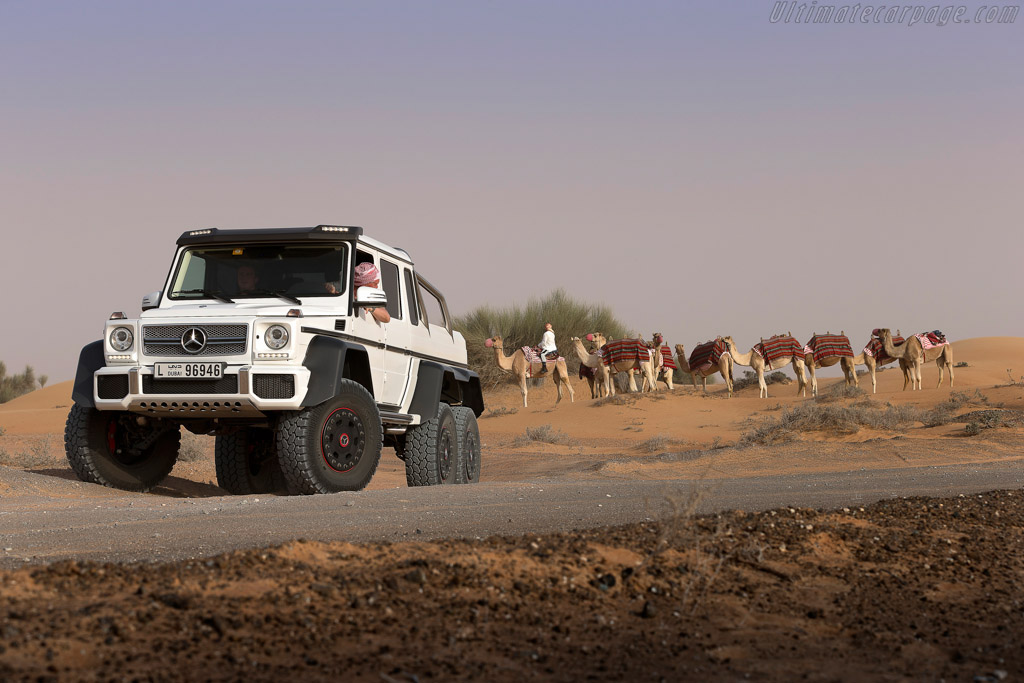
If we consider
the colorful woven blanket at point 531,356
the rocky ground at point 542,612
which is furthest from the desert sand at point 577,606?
the colorful woven blanket at point 531,356

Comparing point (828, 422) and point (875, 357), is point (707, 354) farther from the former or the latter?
point (828, 422)

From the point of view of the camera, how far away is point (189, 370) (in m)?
9.23

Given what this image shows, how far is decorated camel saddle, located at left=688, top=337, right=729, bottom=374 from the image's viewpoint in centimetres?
3400

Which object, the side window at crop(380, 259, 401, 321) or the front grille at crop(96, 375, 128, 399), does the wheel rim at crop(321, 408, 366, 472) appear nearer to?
the side window at crop(380, 259, 401, 321)

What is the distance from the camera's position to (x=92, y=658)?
129 inches

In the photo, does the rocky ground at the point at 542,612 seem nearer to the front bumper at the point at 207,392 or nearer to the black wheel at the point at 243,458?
the front bumper at the point at 207,392

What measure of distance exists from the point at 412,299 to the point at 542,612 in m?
7.64

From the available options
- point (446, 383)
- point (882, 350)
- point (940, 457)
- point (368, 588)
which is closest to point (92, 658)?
point (368, 588)

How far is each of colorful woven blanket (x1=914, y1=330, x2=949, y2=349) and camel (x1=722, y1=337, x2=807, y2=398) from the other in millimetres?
3829

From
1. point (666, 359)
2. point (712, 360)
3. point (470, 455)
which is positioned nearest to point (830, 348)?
point (712, 360)

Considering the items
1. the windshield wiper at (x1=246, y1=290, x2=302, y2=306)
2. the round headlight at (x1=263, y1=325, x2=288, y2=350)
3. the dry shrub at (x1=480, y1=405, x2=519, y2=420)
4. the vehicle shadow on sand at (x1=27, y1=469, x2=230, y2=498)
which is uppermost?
the windshield wiper at (x1=246, y1=290, x2=302, y2=306)

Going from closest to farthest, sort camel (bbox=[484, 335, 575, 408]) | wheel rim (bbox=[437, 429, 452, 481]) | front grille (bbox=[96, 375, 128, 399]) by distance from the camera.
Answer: front grille (bbox=[96, 375, 128, 399]), wheel rim (bbox=[437, 429, 452, 481]), camel (bbox=[484, 335, 575, 408])

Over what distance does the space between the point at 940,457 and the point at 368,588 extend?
14128 mm

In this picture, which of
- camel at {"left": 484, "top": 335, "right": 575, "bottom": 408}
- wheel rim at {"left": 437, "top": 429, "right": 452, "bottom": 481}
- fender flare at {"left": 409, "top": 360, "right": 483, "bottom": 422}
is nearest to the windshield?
fender flare at {"left": 409, "top": 360, "right": 483, "bottom": 422}
